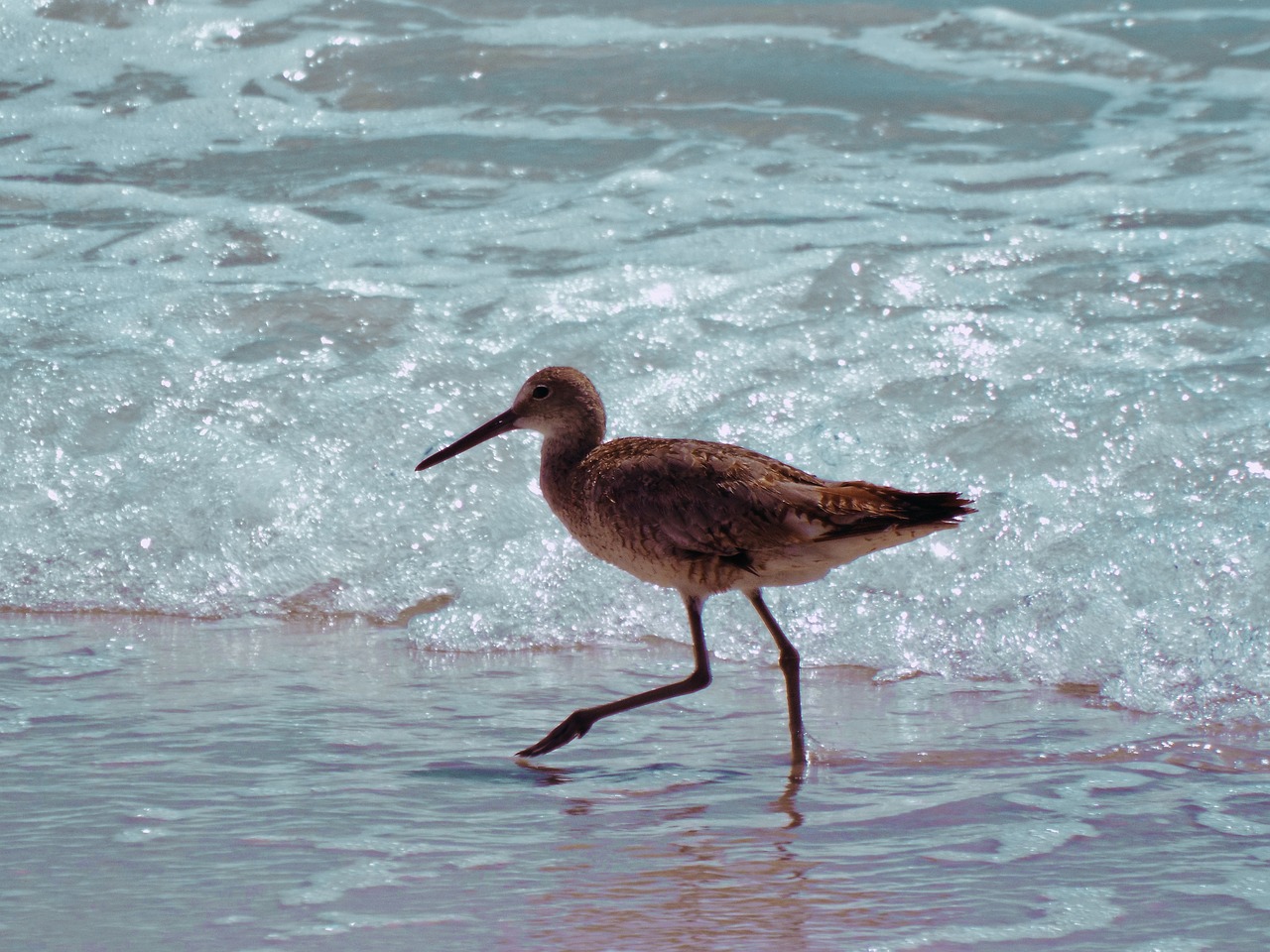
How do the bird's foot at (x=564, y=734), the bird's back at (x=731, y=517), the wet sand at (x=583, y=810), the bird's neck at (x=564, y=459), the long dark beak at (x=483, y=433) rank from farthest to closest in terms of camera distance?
the long dark beak at (x=483, y=433)
the bird's neck at (x=564, y=459)
the bird's foot at (x=564, y=734)
the bird's back at (x=731, y=517)
the wet sand at (x=583, y=810)

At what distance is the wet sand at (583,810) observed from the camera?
8.81ft

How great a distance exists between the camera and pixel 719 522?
146 inches

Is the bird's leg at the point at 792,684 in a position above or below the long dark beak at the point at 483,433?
below

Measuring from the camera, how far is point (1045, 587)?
477 centimetres

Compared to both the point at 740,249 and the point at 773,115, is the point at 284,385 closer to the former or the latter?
the point at 740,249

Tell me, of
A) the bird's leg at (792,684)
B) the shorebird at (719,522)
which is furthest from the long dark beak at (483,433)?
the bird's leg at (792,684)

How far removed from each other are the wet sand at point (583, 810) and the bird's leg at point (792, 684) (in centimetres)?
5

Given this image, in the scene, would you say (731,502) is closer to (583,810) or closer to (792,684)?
(792,684)

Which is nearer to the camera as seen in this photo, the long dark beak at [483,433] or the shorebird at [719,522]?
the shorebird at [719,522]

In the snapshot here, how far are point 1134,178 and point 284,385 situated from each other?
490cm

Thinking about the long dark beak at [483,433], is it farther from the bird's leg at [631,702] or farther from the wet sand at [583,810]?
the bird's leg at [631,702]

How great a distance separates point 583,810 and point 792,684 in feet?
2.39

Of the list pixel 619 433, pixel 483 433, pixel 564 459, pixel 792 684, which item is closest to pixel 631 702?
pixel 792 684

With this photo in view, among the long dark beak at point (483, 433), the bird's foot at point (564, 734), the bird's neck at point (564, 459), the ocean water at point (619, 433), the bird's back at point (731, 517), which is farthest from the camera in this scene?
the long dark beak at point (483, 433)
